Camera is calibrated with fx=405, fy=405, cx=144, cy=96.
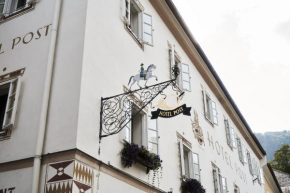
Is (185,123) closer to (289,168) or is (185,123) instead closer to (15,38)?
(15,38)

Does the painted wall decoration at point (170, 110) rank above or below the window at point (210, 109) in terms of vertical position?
below

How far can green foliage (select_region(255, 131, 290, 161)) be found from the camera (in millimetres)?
174125

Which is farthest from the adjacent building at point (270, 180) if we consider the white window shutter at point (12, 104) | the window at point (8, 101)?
the white window shutter at point (12, 104)

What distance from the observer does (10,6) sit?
10.5m

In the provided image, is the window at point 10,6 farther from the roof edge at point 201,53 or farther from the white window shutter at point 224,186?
the white window shutter at point 224,186

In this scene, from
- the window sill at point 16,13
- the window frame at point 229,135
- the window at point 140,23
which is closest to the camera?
the window sill at point 16,13

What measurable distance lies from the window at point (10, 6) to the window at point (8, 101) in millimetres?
2245

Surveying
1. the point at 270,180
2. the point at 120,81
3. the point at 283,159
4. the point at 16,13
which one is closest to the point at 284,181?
the point at 283,159

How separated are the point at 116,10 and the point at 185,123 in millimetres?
4900

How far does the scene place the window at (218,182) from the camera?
596 inches

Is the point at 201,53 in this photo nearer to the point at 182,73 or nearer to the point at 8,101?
the point at 182,73

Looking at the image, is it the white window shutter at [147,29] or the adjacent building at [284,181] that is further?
the adjacent building at [284,181]

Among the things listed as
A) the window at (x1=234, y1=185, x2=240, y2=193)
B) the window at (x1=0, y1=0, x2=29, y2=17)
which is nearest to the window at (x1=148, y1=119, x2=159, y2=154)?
the window at (x1=0, y1=0, x2=29, y2=17)

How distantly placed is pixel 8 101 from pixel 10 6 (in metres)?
3.19
